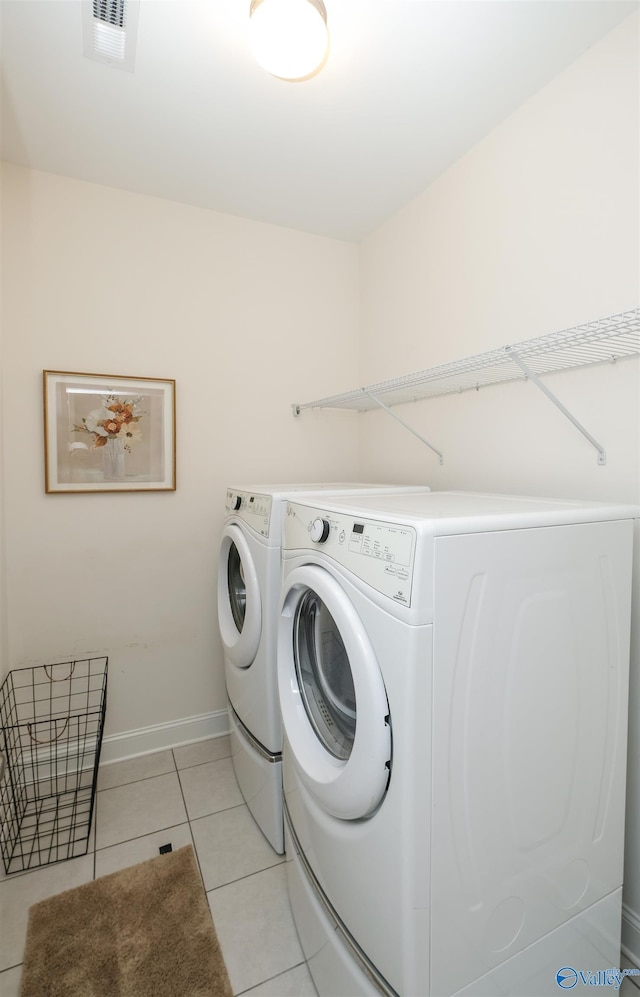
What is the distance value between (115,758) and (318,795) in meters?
1.57

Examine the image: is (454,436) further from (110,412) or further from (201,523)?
(110,412)

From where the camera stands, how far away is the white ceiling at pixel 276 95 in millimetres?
1288

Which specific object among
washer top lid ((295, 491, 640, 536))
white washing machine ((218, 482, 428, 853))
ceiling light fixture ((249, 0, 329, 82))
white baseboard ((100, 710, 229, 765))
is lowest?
white baseboard ((100, 710, 229, 765))

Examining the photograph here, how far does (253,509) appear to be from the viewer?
1684mm

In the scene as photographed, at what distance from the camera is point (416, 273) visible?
2150 mm

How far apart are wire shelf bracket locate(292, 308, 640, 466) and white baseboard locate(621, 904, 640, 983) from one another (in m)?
1.27

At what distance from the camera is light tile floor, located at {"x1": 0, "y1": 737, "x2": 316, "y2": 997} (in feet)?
4.20

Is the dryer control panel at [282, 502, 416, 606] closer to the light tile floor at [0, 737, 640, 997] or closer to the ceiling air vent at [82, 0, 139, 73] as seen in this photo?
the light tile floor at [0, 737, 640, 997]

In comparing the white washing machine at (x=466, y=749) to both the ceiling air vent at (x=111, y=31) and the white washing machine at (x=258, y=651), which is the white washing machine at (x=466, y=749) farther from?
the ceiling air vent at (x=111, y=31)

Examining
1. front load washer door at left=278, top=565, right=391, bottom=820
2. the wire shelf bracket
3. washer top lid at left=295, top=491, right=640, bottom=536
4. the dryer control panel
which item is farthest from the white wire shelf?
front load washer door at left=278, top=565, right=391, bottom=820

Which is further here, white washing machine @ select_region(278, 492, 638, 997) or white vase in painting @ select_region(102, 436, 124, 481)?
white vase in painting @ select_region(102, 436, 124, 481)

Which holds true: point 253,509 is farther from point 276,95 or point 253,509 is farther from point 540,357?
point 276,95

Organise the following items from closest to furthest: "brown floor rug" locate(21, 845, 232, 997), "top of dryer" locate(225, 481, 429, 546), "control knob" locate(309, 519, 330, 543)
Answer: "control knob" locate(309, 519, 330, 543)
"brown floor rug" locate(21, 845, 232, 997)
"top of dryer" locate(225, 481, 429, 546)

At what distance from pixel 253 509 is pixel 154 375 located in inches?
38.5
